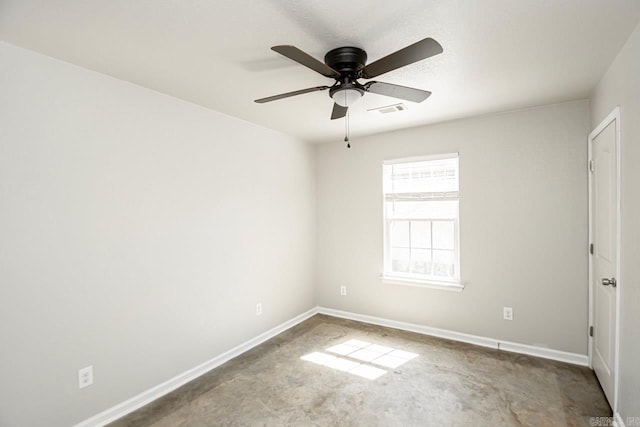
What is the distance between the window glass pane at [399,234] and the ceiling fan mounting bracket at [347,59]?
2456 mm

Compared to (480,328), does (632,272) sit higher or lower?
higher

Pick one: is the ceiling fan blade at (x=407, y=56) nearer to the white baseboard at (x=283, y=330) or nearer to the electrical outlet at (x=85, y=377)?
the white baseboard at (x=283, y=330)

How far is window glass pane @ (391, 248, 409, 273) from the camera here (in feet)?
13.4

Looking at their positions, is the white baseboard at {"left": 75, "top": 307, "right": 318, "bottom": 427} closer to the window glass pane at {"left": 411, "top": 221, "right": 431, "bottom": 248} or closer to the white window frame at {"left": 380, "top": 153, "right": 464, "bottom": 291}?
the white window frame at {"left": 380, "top": 153, "right": 464, "bottom": 291}

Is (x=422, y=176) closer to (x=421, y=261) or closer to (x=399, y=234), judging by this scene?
(x=399, y=234)

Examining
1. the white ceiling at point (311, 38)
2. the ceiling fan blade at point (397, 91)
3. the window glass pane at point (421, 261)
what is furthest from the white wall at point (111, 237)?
the window glass pane at point (421, 261)

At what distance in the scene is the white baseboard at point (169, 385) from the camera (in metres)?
2.28

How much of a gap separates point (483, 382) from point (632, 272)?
1.45 metres

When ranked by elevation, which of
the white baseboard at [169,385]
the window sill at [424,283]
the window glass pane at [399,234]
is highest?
the window glass pane at [399,234]

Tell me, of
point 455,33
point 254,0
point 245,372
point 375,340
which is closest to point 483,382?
point 375,340

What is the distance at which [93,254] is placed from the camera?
7.43ft

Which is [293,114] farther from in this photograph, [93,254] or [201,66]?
[93,254]

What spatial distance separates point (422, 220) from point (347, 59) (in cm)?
248

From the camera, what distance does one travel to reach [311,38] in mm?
1869
